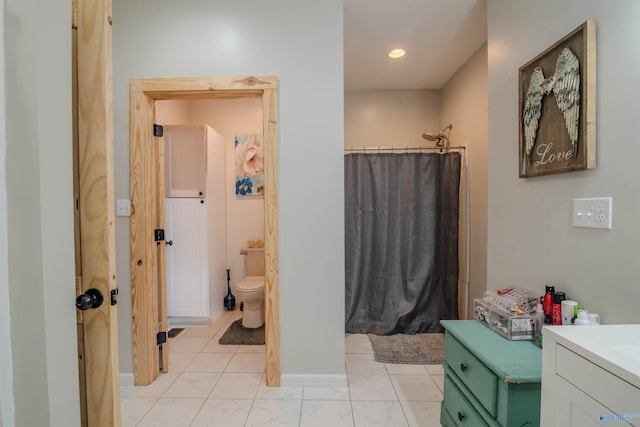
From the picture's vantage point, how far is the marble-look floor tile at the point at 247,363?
2055mm

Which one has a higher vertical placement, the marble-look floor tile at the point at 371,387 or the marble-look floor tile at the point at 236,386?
the marble-look floor tile at the point at 236,386

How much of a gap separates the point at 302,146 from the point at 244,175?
5.54 feet

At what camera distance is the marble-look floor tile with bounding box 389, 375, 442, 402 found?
1.75m

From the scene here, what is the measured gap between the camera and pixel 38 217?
27.9 inches

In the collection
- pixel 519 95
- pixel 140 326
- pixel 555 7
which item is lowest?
pixel 140 326

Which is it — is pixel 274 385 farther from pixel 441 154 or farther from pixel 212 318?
pixel 441 154

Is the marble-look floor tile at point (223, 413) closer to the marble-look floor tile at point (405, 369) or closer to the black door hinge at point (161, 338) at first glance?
the black door hinge at point (161, 338)

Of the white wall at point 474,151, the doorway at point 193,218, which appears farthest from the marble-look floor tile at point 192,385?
the white wall at point 474,151

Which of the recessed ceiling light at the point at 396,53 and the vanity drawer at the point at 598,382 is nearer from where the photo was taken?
the vanity drawer at the point at 598,382

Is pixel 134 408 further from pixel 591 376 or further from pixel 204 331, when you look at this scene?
pixel 591 376

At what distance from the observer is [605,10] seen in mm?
1040

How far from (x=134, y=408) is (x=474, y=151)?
3.22m

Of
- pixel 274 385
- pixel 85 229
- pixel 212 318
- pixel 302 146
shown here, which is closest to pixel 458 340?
pixel 274 385

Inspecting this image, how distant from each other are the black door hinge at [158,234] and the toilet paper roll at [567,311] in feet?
7.67
